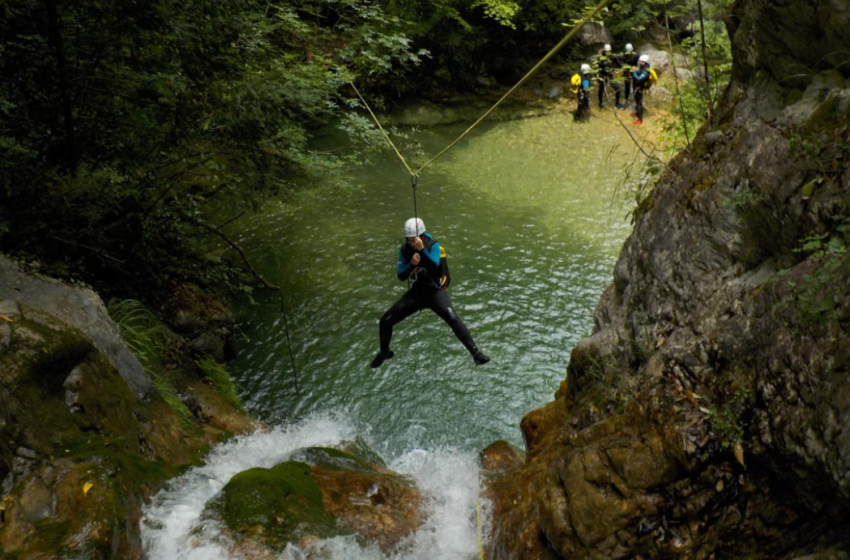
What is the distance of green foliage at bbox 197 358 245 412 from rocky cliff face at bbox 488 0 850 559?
16.2 feet

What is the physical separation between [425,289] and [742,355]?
13.1 feet

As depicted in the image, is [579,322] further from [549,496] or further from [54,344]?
[54,344]

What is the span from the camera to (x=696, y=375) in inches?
164

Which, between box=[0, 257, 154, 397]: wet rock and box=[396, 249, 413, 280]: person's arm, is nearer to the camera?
box=[0, 257, 154, 397]: wet rock

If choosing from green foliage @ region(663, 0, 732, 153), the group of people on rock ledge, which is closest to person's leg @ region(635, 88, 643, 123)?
the group of people on rock ledge

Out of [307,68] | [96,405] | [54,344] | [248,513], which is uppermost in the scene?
[307,68]

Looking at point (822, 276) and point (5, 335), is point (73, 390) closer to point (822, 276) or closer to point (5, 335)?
point (5, 335)

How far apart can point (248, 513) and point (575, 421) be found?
305 centimetres

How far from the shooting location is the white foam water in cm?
475

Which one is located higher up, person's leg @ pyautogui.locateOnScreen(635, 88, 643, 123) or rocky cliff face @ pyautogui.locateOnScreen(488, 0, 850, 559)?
rocky cliff face @ pyautogui.locateOnScreen(488, 0, 850, 559)

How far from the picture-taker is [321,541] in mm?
4980

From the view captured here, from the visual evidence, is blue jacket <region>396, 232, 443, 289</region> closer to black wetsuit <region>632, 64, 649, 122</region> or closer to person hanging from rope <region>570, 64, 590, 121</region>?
person hanging from rope <region>570, 64, 590, 121</region>

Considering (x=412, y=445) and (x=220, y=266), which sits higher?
(x=220, y=266)

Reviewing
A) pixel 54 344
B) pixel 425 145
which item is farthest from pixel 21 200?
pixel 425 145
